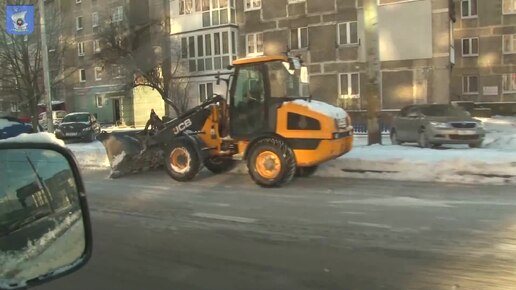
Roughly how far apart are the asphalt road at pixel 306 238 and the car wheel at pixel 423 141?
7.32 metres

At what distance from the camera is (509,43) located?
39.7m

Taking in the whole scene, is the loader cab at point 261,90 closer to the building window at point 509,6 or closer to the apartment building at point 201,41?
the apartment building at point 201,41

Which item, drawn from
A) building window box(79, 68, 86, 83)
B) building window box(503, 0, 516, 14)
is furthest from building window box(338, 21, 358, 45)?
building window box(79, 68, 86, 83)

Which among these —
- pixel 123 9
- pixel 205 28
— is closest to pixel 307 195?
Result: pixel 205 28

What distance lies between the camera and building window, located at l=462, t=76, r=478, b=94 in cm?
4172

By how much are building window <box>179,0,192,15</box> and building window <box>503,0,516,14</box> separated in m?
22.5

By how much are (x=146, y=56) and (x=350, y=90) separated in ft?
47.9

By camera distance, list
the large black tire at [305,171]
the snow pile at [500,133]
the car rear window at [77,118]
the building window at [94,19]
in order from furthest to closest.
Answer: the building window at [94,19] < the car rear window at [77,118] < the snow pile at [500,133] < the large black tire at [305,171]

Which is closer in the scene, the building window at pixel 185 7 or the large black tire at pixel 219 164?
the large black tire at pixel 219 164

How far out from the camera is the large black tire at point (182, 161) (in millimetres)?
12047

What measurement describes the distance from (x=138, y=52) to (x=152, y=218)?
105 feet

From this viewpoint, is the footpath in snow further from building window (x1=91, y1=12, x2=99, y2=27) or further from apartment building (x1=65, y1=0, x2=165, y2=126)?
building window (x1=91, y1=12, x2=99, y2=27)

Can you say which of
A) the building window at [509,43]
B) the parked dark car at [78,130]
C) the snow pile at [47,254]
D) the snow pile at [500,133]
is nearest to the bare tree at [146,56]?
the parked dark car at [78,130]

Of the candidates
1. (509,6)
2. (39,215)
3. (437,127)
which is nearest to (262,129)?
(437,127)
